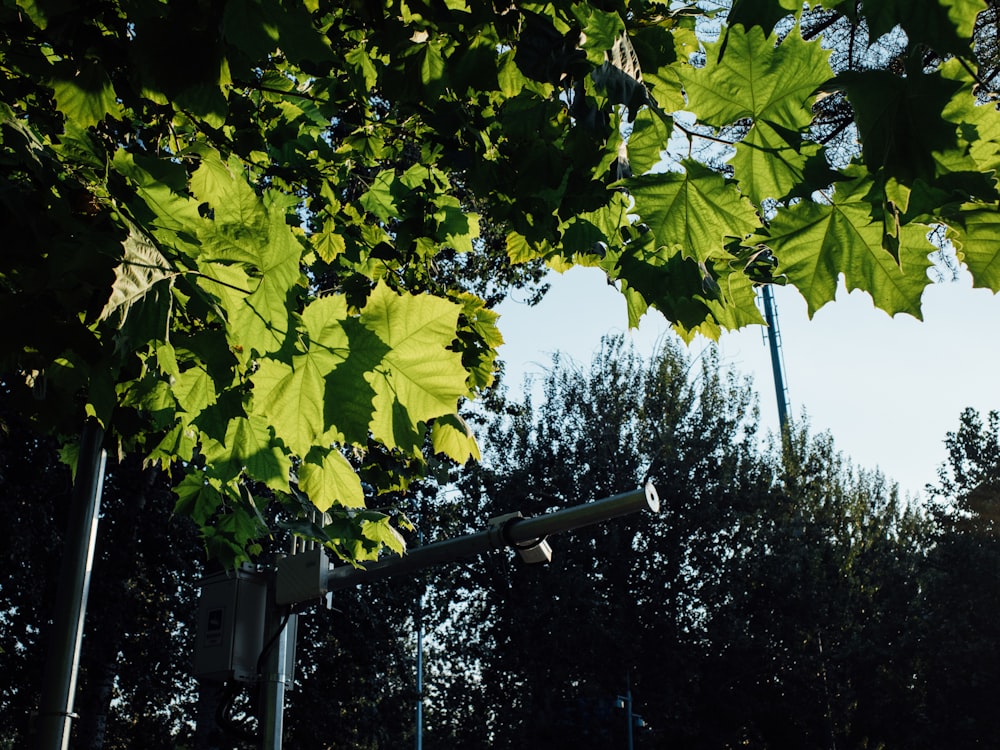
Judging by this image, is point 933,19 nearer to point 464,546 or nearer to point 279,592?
point 464,546

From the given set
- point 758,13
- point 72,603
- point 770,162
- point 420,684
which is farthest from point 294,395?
point 420,684

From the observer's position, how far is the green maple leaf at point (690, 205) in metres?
2.21

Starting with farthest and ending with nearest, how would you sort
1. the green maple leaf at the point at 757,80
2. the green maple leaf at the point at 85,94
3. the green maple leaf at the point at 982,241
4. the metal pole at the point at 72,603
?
the metal pole at the point at 72,603, the green maple leaf at the point at 85,94, the green maple leaf at the point at 982,241, the green maple leaf at the point at 757,80

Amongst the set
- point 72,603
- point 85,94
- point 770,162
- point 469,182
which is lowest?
point 72,603

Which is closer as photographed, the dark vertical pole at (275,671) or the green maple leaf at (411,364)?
the green maple leaf at (411,364)

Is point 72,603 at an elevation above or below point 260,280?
below

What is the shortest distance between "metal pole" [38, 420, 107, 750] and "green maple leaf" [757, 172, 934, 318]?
2669 mm

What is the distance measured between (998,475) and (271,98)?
27083 millimetres

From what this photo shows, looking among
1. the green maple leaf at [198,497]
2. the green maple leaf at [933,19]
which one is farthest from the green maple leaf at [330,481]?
the green maple leaf at [933,19]

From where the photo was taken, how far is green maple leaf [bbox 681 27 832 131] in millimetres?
2008

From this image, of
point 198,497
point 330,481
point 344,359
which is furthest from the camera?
point 198,497

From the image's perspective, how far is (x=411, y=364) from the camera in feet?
7.89

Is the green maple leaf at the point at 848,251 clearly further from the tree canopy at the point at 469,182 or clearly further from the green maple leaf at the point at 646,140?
the green maple leaf at the point at 646,140

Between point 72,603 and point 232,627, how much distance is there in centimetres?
304
